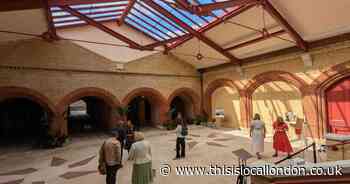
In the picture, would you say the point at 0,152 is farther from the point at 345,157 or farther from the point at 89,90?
the point at 345,157

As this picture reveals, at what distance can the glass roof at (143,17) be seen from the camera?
8.24 m

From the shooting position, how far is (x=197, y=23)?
913cm

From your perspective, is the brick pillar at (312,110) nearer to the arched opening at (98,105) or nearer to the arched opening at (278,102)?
the arched opening at (278,102)

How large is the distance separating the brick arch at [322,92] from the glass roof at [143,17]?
15.7 feet

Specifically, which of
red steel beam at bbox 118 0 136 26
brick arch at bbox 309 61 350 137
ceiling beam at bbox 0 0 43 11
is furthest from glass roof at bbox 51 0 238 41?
brick arch at bbox 309 61 350 137

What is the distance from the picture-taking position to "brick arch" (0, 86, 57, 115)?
8.25m

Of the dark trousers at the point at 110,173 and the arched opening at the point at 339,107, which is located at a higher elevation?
the arched opening at the point at 339,107

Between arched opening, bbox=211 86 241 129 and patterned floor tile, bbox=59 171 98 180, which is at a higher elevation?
arched opening, bbox=211 86 241 129

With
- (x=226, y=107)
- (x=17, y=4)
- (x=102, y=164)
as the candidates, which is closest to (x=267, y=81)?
(x=226, y=107)

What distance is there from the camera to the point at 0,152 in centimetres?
794

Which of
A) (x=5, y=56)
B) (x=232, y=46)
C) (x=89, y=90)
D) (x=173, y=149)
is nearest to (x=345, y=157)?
(x=173, y=149)

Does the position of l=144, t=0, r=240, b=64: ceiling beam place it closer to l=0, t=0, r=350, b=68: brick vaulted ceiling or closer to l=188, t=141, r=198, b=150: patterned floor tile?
l=0, t=0, r=350, b=68: brick vaulted ceiling

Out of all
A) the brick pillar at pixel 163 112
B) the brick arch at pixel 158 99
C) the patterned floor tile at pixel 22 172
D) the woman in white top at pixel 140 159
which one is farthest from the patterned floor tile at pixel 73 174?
the brick pillar at pixel 163 112

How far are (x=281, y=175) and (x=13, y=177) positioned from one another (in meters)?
6.97
